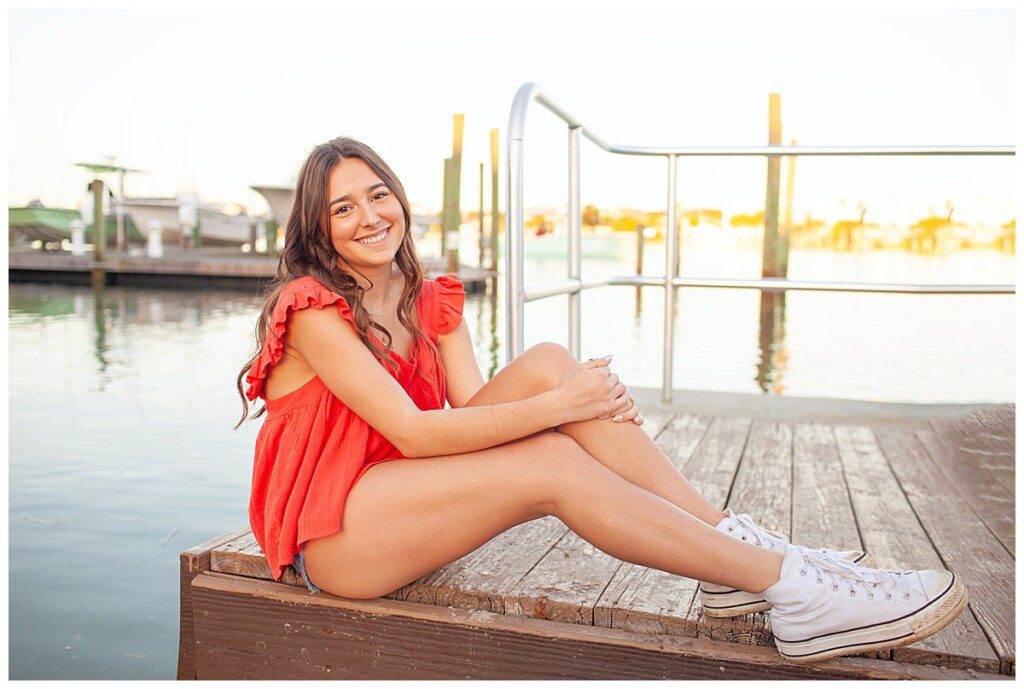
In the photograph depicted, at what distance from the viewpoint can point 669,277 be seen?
289 centimetres

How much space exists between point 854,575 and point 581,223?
4.84 ft

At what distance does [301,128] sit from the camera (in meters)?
16.9

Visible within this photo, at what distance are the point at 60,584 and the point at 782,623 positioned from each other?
7.32 ft

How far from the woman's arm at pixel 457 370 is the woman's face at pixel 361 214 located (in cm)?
22

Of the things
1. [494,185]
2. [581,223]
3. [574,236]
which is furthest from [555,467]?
[494,185]

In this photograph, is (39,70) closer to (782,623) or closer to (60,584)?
(60,584)

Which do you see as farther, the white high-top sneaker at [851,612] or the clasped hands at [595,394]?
the clasped hands at [595,394]

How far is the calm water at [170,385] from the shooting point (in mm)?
2525

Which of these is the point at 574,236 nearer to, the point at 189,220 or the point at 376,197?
the point at 376,197

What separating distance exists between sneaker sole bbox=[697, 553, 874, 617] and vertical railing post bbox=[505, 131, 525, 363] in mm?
588

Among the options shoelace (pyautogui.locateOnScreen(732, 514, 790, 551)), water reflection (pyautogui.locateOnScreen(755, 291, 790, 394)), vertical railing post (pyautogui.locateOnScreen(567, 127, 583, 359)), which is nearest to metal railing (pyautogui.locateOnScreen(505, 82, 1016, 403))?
vertical railing post (pyautogui.locateOnScreen(567, 127, 583, 359))

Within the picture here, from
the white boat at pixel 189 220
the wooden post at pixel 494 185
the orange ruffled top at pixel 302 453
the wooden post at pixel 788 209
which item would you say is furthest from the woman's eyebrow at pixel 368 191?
the white boat at pixel 189 220

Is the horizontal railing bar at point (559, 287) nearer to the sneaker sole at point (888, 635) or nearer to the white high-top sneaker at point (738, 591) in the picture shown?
the white high-top sneaker at point (738, 591)

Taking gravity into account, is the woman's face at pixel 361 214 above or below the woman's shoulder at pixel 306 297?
above
